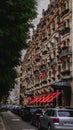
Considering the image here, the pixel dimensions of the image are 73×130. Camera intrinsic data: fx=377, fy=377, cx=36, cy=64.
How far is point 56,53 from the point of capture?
204 feet

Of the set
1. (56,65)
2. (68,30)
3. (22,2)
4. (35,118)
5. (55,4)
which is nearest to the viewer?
(22,2)

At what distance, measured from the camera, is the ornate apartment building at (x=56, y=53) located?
53719 millimetres

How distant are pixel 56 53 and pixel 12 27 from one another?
43189mm

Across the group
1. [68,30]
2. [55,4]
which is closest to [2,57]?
[68,30]

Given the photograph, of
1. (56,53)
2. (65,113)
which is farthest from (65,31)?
(65,113)

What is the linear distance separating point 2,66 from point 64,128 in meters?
4.85

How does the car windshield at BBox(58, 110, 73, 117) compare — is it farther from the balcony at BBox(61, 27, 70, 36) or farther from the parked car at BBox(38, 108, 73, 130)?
the balcony at BBox(61, 27, 70, 36)

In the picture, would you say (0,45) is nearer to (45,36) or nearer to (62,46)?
(62,46)

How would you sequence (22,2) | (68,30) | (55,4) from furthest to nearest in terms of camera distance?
(55,4), (68,30), (22,2)

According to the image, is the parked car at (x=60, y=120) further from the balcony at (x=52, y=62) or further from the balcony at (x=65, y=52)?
the balcony at (x=52, y=62)

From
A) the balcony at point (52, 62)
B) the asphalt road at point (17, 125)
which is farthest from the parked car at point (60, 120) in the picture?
the balcony at point (52, 62)

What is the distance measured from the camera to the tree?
18.0 m

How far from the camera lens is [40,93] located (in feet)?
247

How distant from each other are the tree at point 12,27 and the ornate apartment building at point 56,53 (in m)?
30.4
